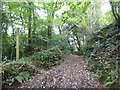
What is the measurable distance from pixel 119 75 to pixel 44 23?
461 centimetres

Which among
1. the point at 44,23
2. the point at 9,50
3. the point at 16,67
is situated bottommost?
the point at 16,67

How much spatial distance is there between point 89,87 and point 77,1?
10.6ft

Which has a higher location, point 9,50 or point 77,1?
point 77,1

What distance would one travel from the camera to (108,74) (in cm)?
227

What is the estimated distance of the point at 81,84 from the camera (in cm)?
232

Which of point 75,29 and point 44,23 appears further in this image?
point 75,29

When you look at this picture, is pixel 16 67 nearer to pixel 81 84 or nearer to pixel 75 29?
pixel 81 84

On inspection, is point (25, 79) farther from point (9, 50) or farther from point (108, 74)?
point (9, 50)

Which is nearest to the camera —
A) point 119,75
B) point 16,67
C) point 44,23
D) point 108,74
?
point 119,75

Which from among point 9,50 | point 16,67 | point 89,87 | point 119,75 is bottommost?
point 89,87

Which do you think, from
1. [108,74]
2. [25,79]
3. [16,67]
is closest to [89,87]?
[108,74]

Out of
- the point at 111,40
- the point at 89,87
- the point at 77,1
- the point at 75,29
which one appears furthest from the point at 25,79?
the point at 75,29

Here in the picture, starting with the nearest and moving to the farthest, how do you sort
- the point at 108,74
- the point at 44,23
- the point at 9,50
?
1. the point at 108,74
2. the point at 9,50
3. the point at 44,23

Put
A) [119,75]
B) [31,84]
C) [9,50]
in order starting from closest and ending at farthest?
[119,75], [31,84], [9,50]
